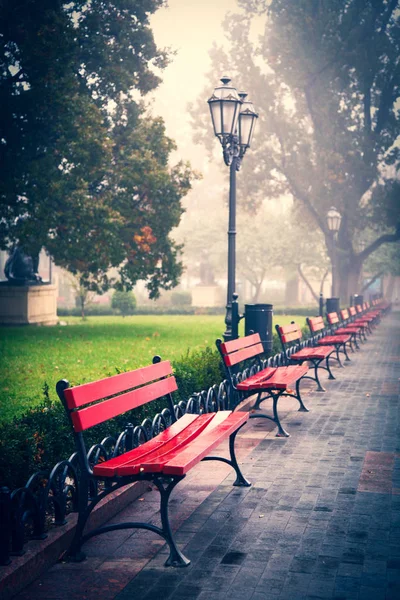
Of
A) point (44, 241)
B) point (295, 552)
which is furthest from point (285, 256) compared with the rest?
point (295, 552)

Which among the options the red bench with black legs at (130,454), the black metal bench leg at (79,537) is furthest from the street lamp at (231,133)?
the black metal bench leg at (79,537)

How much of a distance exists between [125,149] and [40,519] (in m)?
18.0

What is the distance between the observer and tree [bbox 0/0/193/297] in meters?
18.1

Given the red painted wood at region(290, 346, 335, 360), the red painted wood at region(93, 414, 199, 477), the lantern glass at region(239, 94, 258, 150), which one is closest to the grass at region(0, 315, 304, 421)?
the red painted wood at region(93, 414, 199, 477)

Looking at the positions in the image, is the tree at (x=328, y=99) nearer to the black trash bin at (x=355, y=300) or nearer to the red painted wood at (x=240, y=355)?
the black trash bin at (x=355, y=300)

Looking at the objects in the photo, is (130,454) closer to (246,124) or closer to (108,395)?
(108,395)

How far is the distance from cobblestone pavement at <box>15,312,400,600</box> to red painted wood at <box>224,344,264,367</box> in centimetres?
Answer: 80

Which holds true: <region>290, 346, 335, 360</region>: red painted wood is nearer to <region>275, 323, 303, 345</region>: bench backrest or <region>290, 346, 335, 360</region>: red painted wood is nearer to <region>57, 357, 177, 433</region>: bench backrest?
<region>275, 323, 303, 345</region>: bench backrest

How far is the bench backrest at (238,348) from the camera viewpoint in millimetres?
6953

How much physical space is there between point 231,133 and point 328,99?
2202cm

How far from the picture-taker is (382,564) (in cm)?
385

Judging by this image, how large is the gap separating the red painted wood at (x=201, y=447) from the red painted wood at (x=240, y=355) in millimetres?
1534

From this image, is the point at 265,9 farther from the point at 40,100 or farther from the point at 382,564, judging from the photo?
the point at 382,564

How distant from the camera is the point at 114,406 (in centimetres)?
441
